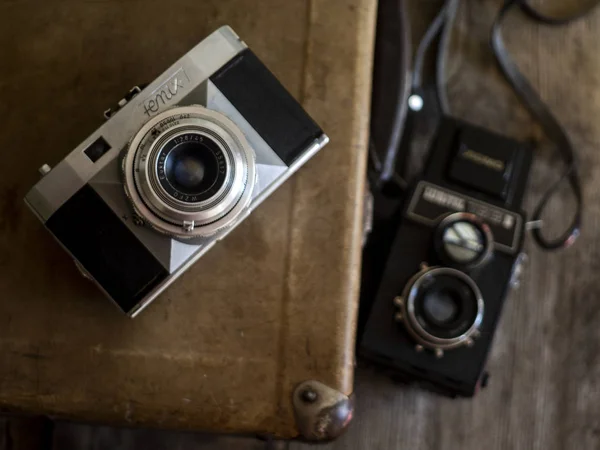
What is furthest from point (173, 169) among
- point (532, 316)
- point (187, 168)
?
point (532, 316)

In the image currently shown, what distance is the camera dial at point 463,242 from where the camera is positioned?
2.19 ft

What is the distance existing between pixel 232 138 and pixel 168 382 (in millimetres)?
229

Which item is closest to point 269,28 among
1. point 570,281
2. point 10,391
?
point 10,391

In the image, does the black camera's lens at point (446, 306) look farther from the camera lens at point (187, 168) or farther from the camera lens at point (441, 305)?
the camera lens at point (187, 168)

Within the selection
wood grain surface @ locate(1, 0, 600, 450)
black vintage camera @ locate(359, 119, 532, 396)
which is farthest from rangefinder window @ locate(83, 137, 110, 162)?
wood grain surface @ locate(1, 0, 600, 450)

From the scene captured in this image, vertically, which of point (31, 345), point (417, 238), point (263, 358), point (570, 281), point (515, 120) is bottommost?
point (570, 281)

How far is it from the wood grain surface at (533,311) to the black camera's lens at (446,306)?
0.57ft

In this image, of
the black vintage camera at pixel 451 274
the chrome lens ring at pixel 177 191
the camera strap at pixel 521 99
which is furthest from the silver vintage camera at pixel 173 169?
the camera strap at pixel 521 99

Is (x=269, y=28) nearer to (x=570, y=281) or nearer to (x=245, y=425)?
(x=245, y=425)

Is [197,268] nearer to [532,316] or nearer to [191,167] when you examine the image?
[191,167]

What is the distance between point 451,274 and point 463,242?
0.04m

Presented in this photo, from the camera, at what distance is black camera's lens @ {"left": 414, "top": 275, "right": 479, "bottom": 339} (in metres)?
0.65

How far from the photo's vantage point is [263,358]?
0.56m

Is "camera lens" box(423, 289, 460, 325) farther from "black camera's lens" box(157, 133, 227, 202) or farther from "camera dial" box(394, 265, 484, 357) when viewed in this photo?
"black camera's lens" box(157, 133, 227, 202)
